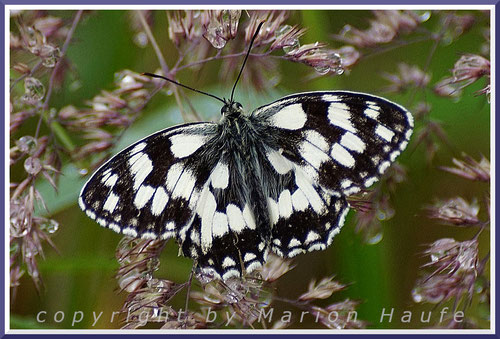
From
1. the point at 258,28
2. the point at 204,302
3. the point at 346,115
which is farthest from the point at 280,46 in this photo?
the point at 204,302

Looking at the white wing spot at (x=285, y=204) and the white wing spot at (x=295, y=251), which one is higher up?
the white wing spot at (x=285, y=204)

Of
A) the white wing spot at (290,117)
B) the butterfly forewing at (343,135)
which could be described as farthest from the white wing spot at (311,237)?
the white wing spot at (290,117)

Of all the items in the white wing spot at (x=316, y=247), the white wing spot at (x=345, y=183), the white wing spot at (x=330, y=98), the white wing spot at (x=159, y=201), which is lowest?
the white wing spot at (x=316, y=247)

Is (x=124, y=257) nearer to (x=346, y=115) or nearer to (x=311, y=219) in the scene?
(x=311, y=219)

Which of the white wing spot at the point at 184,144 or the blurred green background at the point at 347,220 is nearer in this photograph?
the white wing spot at the point at 184,144

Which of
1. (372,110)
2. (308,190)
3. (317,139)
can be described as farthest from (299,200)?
(372,110)

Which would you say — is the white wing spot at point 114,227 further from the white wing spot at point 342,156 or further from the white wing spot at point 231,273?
the white wing spot at point 342,156
